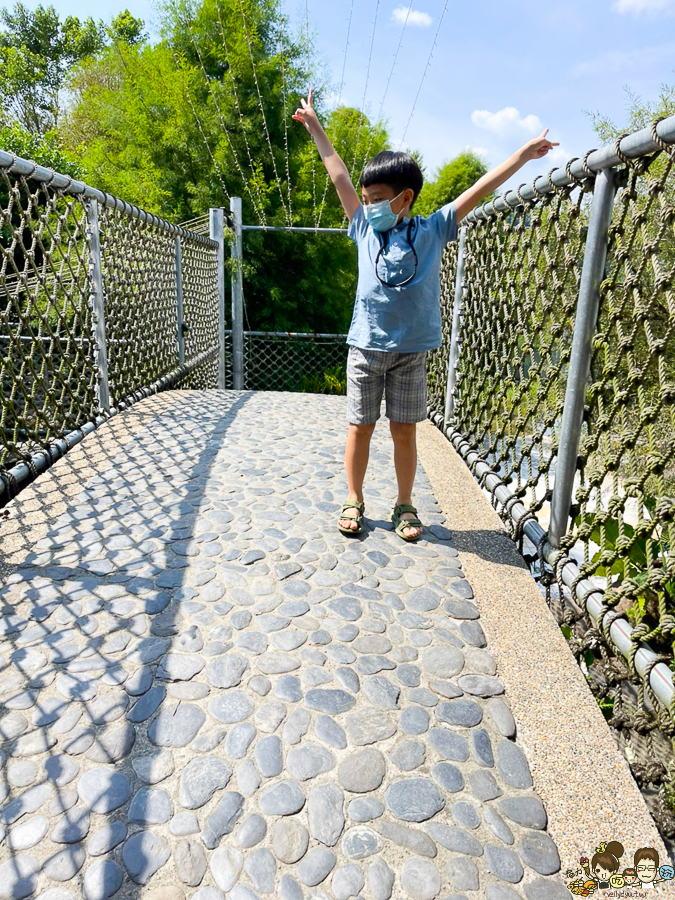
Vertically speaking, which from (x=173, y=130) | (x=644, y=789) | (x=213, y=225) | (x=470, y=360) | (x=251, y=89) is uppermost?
(x=251, y=89)

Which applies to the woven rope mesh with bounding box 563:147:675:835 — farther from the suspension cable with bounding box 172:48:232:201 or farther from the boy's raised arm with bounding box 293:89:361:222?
the suspension cable with bounding box 172:48:232:201

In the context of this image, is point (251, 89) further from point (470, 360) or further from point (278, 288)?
point (470, 360)

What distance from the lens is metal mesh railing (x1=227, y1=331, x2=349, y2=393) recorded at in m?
8.39

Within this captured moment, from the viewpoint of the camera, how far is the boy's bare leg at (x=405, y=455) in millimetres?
2137

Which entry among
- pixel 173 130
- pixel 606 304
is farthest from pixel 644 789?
pixel 173 130

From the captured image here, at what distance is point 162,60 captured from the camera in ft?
27.5

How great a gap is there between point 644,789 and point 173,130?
29.3 ft

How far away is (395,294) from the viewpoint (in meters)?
1.95

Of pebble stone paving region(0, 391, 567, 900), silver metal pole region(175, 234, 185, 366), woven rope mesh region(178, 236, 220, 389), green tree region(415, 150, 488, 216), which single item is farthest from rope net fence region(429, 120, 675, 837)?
green tree region(415, 150, 488, 216)

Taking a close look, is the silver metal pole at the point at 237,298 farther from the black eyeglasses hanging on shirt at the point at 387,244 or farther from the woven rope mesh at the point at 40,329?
the black eyeglasses hanging on shirt at the point at 387,244

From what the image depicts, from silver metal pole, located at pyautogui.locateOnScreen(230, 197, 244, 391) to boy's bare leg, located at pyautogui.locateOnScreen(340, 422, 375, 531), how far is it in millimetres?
5302

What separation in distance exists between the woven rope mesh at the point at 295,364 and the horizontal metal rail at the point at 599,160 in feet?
20.3

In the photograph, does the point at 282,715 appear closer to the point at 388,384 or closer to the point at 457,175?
the point at 388,384

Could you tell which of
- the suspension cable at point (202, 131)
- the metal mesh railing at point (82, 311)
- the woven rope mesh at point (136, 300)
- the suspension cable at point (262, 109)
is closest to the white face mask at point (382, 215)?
the metal mesh railing at point (82, 311)
